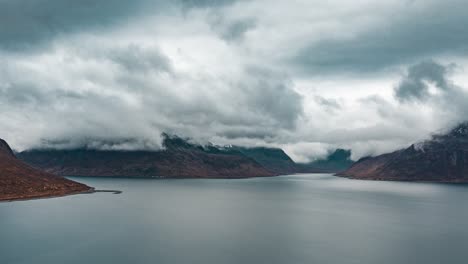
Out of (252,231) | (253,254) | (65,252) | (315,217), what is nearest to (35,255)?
(65,252)

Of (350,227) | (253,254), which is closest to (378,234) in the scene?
(350,227)

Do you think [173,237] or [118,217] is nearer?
[173,237]

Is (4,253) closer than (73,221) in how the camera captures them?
Yes

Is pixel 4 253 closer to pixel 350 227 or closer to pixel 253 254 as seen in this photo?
pixel 253 254

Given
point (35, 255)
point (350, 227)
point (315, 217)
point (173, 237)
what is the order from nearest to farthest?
point (35, 255) → point (173, 237) → point (350, 227) → point (315, 217)

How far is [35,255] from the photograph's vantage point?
338 ft

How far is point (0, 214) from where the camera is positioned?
17650cm

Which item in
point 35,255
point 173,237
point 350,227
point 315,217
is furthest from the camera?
point 315,217

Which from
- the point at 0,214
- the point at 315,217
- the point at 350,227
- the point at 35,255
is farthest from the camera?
the point at 315,217

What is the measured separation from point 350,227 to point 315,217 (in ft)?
105

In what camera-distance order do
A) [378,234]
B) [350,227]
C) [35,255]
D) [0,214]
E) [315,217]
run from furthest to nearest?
[315,217]
[0,214]
[350,227]
[378,234]
[35,255]

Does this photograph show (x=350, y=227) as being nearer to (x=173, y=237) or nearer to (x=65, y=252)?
(x=173, y=237)

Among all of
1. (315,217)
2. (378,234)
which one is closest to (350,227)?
(378,234)

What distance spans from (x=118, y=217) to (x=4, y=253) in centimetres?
7613
